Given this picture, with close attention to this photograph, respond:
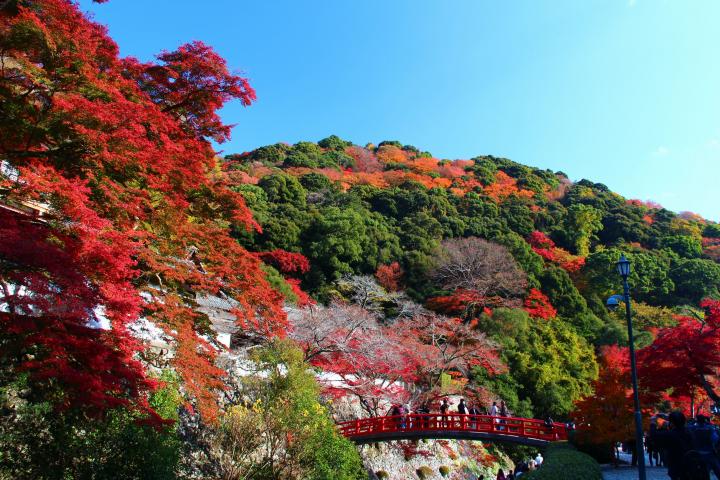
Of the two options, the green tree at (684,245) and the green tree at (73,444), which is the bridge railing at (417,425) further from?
the green tree at (684,245)

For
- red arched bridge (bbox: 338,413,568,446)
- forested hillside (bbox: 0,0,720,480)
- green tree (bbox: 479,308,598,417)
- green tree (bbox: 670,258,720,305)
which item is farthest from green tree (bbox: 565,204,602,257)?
red arched bridge (bbox: 338,413,568,446)

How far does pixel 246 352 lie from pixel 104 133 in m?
10.5

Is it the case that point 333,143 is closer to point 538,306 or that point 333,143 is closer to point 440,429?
point 538,306

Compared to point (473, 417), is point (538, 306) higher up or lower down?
higher up

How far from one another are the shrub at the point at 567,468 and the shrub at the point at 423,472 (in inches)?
310

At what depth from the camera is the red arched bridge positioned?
1391cm

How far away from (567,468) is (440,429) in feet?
20.9

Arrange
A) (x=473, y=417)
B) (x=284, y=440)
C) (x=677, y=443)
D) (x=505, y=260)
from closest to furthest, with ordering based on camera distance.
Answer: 1. (x=677, y=443)
2. (x=284, y=440)
3. (x=473, y=417)
4. (x=505, y=260)

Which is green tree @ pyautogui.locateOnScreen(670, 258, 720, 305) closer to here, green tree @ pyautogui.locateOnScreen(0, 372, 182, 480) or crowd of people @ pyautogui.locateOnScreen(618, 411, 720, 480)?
crowd of people @ pyautogui.locateOnScreen(618, 411, 720, 480)

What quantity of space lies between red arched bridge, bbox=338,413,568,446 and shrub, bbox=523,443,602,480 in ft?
9.05

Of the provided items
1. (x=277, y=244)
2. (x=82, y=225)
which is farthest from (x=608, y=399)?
(x=277, y=244)

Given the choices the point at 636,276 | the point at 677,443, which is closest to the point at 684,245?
the point at 636,276

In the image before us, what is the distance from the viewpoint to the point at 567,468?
351 inches

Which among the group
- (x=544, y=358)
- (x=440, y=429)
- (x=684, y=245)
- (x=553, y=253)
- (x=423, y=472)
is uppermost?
(x=684, y=245)
